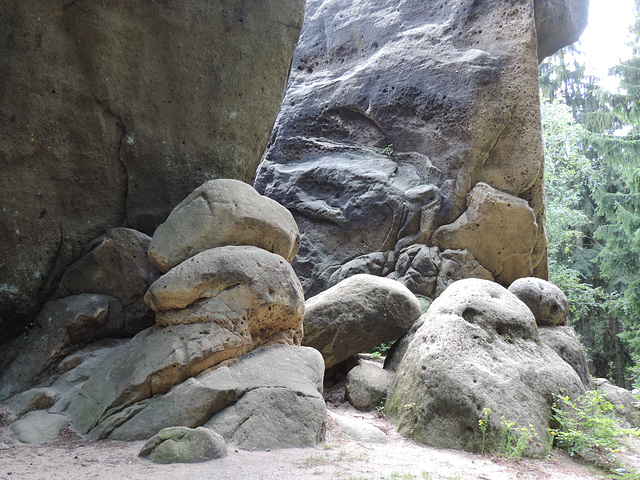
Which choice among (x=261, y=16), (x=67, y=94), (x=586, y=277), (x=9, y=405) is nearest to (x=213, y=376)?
(x=9, y=405)

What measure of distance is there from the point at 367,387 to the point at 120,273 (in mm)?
3345

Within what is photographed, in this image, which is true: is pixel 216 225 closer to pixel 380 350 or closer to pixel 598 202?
pixel 380 350

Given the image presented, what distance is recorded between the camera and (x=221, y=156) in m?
6.73

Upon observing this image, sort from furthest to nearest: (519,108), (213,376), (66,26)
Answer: (519,108) → (66,26) → (213,376)

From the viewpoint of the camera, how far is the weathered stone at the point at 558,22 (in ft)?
40.2

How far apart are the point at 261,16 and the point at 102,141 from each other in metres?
2.64

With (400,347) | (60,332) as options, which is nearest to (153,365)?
(60,332)

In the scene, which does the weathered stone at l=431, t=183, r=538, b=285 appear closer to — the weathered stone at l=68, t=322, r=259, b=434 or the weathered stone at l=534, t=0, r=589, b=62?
the weathered stone at l=534, t=0, r=589, b=62

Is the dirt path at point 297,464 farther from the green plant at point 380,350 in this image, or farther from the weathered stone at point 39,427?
the green plant at point 380,350

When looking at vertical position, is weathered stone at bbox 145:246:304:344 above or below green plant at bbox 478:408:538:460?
above

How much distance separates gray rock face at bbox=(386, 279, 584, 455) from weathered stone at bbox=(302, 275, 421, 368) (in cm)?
104

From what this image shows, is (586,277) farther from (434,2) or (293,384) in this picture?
(293,384)

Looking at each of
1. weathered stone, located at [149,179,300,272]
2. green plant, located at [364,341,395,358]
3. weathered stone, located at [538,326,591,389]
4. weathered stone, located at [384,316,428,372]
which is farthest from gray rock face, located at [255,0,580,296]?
weathered stone, located at [149,179,300,272]

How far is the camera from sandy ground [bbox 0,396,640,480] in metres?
3.51
